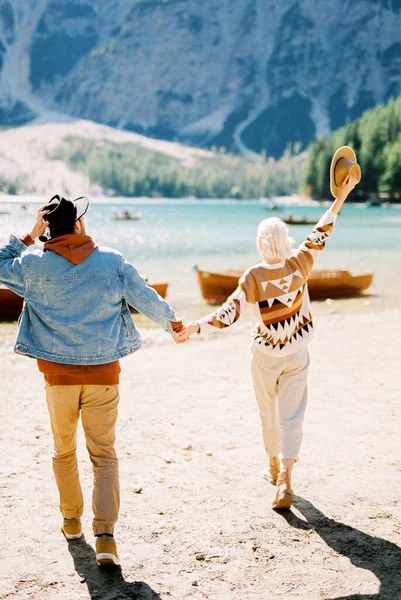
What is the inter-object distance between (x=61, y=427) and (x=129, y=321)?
703 mm

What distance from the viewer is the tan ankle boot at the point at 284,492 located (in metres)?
4.91

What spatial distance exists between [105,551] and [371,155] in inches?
5795

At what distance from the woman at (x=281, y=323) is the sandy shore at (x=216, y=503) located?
53 cm

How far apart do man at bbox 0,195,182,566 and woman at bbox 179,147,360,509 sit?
29.1 inches

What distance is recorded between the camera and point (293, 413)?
4914mm

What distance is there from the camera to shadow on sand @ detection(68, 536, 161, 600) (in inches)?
148

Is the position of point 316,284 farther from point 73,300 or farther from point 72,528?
point 73,300

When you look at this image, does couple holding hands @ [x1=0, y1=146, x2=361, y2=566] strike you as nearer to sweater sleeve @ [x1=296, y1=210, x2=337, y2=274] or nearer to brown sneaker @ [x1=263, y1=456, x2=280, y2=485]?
sweater sleeve @ [x1=296, y1=210, x2=337, y2=274]

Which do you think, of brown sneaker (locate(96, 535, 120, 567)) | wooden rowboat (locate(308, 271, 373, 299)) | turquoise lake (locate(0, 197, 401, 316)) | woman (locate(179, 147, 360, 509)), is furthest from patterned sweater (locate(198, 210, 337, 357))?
wooden rowboat (locate(308, 271, 373, 299))

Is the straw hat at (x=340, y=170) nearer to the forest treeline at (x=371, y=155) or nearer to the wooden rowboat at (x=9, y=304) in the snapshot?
the wooden rowboat at (x=9, y=304)

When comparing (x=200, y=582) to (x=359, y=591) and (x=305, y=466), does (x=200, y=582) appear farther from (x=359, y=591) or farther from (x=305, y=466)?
(x=305, y=466)

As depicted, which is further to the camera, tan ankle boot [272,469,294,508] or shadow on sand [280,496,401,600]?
tan ankle boot [272,469,294,508]

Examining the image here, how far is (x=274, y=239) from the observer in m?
4.71

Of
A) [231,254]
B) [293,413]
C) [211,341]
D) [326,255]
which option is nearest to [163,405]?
[293,413]
